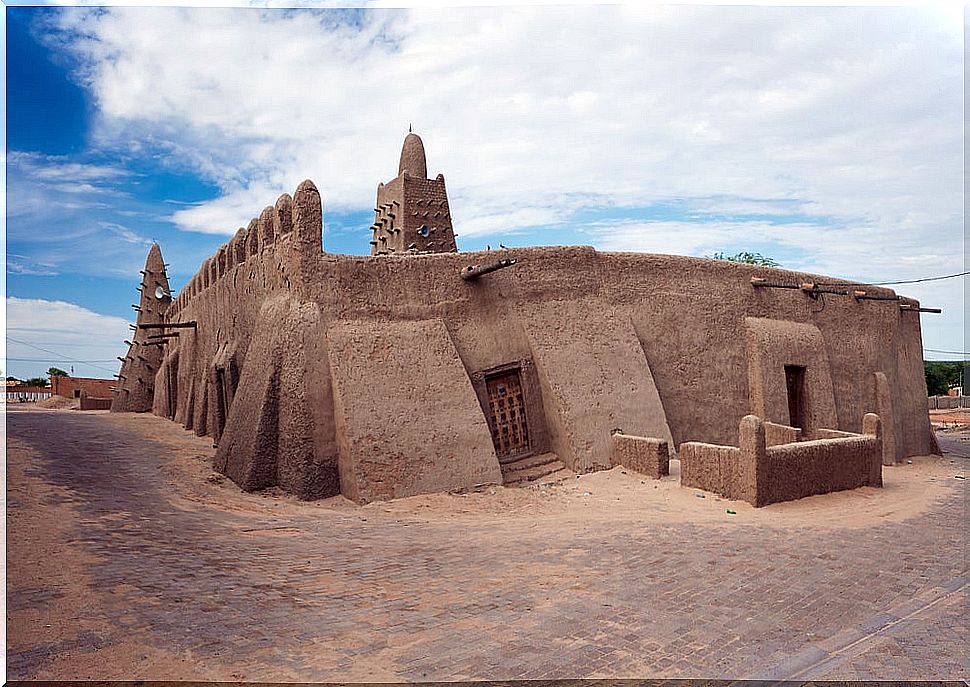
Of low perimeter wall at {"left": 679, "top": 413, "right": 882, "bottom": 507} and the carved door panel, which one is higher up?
the carved door panel

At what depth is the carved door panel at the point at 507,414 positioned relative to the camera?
478 inches

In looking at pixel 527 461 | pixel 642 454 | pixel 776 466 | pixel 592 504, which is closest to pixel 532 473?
pixel 527 461

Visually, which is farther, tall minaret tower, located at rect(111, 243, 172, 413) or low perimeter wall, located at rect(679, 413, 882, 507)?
tall minaret tower, located at rect(111, 243, 172, 413)

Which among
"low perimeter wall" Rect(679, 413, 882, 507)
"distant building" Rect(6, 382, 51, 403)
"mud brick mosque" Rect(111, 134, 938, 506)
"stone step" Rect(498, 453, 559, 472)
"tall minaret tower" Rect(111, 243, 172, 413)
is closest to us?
"low perimeter wall" Rect(679, 413, 882, 507)

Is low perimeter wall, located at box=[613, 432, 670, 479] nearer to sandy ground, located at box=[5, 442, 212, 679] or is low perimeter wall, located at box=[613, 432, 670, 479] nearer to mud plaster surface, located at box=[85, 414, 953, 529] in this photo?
mud plaster surface, located at box=[85, 414, 953, 529]

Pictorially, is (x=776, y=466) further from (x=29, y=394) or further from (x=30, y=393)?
(x=30, y=393)

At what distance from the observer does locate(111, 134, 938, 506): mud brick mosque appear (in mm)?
10227

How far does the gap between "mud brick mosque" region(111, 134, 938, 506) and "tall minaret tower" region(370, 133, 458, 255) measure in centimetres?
508

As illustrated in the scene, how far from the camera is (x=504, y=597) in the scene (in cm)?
560

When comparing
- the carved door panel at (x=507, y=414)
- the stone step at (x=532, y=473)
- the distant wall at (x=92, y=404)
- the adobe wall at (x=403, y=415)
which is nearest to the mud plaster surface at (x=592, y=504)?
the adobe wall at (x=403, y=415)

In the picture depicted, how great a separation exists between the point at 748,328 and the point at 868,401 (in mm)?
4479

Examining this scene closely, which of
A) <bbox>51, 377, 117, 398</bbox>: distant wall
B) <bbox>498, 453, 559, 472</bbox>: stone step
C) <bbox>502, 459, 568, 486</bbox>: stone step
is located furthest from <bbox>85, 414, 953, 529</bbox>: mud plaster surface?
<bbox>51, 377, 117, 398</bbox>: distant wall

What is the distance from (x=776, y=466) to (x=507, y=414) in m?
4.55

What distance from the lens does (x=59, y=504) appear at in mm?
7691
